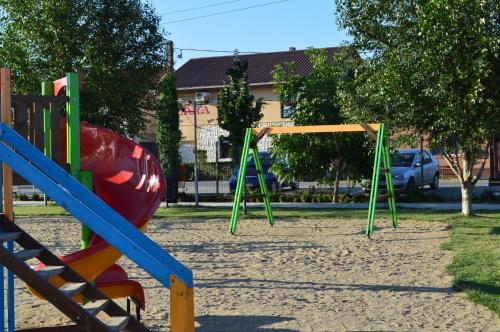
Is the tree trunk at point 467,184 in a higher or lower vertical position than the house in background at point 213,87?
lower

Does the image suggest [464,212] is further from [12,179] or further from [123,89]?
[12,179]

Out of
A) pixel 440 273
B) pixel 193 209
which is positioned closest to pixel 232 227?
pixel 440 273

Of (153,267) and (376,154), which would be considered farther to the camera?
(376,154)

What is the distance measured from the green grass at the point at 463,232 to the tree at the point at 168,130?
261 centimetres

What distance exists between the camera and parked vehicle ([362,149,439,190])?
2142 cm

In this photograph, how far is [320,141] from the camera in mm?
20000

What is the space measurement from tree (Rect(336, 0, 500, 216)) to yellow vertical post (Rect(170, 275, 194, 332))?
965 centimetres

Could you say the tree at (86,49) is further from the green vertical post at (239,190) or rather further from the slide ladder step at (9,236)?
the slide ladder step at (9,236)

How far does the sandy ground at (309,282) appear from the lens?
6.22 meters

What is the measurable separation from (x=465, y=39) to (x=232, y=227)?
562 cm

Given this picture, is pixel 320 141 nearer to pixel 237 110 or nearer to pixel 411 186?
pixel 411 186

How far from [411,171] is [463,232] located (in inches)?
393

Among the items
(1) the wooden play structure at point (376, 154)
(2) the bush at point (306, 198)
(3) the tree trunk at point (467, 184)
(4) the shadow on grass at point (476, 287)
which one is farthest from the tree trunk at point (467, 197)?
(4) the shadow on grass at point (476, 287)

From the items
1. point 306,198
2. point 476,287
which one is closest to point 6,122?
point 476,287
